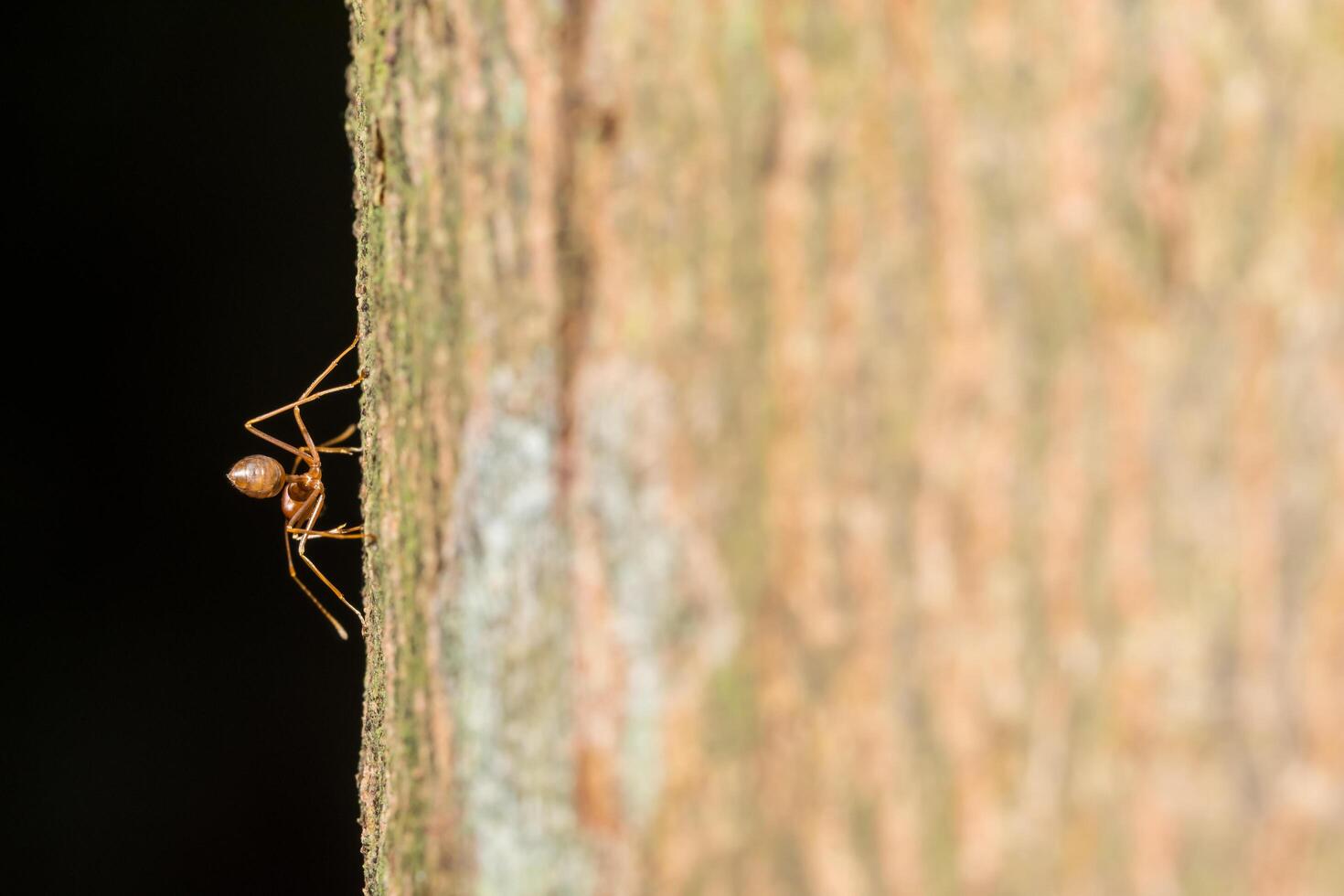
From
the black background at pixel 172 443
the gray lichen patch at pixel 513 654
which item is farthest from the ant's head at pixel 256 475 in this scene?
the gray lichen patch at pixel 513 654

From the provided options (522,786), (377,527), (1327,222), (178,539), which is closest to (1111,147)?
(1327,222)

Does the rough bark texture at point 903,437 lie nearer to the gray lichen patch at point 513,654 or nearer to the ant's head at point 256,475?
the gray lichen patch at point 513,654

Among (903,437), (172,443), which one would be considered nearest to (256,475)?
(172,443)

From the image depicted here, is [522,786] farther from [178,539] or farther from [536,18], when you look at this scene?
[178,539]

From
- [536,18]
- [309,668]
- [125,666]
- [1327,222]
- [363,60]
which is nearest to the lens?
[1327,222]

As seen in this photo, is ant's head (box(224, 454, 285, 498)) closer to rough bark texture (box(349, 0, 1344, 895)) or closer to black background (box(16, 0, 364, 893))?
black background (box(16, 0, 364, 893))

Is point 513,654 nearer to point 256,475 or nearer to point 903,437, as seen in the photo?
point 903,437
